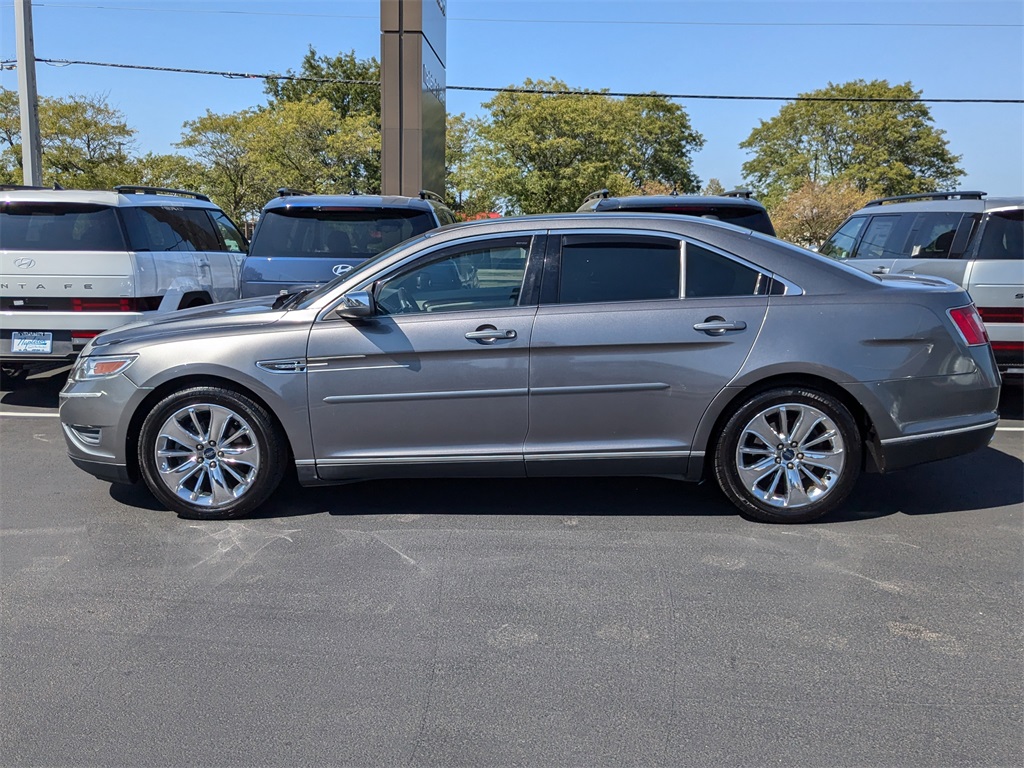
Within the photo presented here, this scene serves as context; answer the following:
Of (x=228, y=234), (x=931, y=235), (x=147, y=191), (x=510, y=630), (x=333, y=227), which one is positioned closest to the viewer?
(x=510, y=630)

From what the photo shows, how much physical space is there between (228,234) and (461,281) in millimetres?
6386

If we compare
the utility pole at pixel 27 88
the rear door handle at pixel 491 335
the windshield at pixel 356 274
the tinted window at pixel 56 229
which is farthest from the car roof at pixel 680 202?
the utility pole at pixel 27 88

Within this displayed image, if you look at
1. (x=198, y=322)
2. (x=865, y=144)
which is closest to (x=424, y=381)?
(x=198, y=322)

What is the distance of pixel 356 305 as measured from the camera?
184 inches

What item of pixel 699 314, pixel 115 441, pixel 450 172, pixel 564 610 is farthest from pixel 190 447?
pixel 450 172

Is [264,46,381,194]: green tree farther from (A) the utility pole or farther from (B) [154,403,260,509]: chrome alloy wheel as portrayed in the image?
(B) [154,403,260,509]: chrome alloy wheel

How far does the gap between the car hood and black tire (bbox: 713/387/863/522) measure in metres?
2.63

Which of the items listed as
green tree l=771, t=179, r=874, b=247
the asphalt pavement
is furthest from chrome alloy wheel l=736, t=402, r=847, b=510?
green tree l=771, t=179, r=874, b=247

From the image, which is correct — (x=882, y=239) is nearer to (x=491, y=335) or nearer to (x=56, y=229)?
(x=491, y=335)

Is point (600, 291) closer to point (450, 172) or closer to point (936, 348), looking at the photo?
point (936, 348)

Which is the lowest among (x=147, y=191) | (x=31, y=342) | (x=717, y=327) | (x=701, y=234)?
(x=31, y=342)

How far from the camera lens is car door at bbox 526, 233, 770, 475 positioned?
184 inches

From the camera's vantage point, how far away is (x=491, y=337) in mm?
4656

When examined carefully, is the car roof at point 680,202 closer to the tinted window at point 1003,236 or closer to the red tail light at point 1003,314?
the tinted window at point 1003,236
